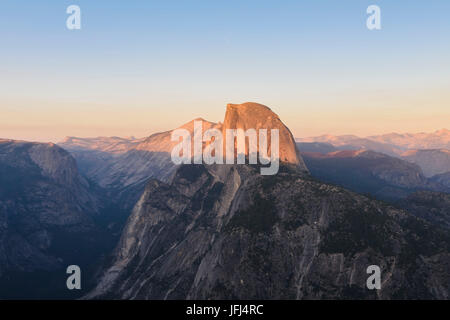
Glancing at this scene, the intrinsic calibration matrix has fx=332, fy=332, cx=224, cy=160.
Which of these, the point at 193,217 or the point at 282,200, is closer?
the point at 282,200

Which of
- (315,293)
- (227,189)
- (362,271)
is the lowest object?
→ (315,293)

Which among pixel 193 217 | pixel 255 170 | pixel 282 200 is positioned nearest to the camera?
pixel 282 200

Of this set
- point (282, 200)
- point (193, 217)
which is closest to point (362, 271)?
point (282, 200)

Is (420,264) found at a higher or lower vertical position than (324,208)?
lower

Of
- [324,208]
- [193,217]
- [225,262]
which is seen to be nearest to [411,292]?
[324,208]
